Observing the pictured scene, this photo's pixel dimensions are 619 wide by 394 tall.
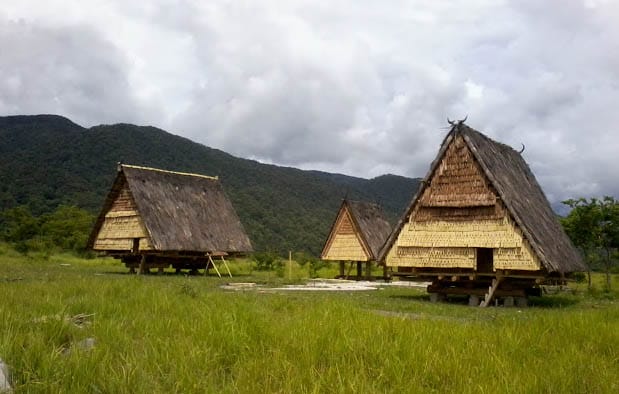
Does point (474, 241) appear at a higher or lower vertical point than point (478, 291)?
higher

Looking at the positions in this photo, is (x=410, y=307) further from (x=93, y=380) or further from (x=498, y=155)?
(x=93, y=380)

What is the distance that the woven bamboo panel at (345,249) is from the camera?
29000mm

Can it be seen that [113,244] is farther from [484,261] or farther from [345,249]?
[484,261]

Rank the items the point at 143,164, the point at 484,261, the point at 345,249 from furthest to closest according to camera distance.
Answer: the point at 143,164 → the point at 345,249 → the point at 484,261

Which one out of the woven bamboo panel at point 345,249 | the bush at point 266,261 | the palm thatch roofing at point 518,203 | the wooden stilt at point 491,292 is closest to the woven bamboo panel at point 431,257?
the palm thatch roofing at point 518,203

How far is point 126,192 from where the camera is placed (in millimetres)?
25703

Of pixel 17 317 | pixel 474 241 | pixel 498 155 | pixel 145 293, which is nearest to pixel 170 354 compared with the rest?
pixel 17 317

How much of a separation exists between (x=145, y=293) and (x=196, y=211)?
61.9 ft

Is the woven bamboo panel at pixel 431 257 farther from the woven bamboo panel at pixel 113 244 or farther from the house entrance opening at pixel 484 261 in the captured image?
the woven bamboo panel at pixel 113 244

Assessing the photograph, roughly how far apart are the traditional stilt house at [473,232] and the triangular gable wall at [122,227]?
1223 centimetres

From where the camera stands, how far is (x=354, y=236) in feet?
95.9

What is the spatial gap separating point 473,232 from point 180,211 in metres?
15.0

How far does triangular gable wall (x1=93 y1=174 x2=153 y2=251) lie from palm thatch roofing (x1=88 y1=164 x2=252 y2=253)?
301 mm

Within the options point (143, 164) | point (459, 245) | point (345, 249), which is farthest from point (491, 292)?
point (143, 164)
